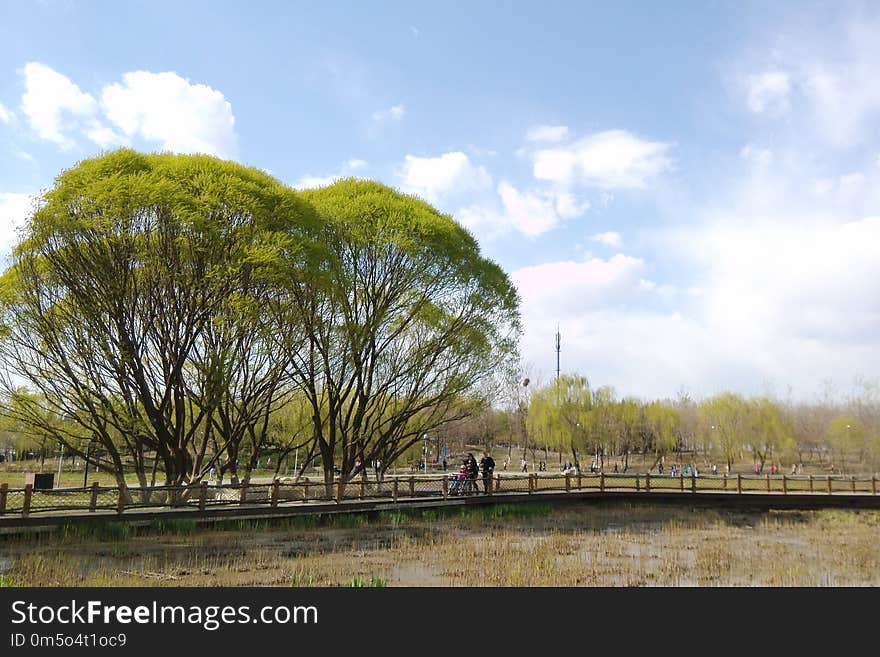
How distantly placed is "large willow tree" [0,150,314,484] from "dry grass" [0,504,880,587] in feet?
19.1

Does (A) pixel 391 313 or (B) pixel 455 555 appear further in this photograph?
(A) pixel 391 313

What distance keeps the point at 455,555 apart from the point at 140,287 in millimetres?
14269

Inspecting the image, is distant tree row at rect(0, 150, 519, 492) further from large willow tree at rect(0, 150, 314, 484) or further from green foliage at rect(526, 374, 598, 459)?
green foliage at rect(526, 374, 598, 459)

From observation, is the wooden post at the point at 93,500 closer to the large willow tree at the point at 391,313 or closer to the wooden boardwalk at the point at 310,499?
the wooden boardwalk at the point at 310,499

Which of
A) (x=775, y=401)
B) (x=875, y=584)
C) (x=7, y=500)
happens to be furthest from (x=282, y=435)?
(x=775, y=401)

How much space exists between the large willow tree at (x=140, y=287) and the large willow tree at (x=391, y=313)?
3.50m

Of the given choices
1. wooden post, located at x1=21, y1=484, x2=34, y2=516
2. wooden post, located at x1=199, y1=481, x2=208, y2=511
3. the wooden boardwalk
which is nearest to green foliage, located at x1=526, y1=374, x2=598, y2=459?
the wooden boardwalk

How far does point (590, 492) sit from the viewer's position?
3212 cm

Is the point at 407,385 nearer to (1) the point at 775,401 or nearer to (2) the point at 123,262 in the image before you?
(2) the point at 123,262

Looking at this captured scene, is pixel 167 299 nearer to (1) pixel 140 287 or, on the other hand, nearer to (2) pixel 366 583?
(1) pixel 140 287

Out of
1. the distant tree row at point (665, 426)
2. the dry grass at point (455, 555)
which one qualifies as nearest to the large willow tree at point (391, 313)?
the dry grass at point (455, 555)

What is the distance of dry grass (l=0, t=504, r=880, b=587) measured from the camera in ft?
44.9

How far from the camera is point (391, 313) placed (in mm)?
29531

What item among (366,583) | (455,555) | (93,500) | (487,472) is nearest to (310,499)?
(93,500)
